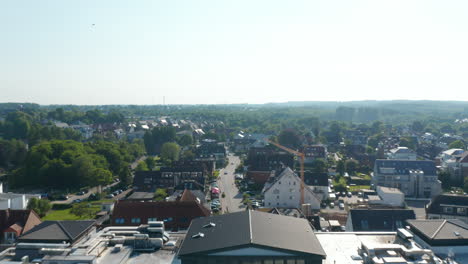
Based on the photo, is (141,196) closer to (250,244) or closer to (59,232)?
(59,232)

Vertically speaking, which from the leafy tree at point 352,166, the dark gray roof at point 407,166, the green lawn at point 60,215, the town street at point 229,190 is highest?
the dark gray roof at point 407,166

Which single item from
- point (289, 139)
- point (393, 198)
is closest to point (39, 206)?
point (393, 198)

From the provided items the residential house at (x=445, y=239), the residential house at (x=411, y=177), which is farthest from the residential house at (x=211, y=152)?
the residential house at (x=445, y=239)

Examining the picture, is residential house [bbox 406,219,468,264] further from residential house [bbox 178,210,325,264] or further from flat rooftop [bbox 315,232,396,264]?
residential house [bbox 178,210,325,264]

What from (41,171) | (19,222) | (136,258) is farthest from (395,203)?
(41,171)

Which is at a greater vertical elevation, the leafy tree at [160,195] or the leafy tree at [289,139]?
the leafy tree at [289,139]

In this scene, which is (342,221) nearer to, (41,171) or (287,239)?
(287,239)

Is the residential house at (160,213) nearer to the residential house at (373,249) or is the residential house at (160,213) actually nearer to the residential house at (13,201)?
the residential house at (373,249)
